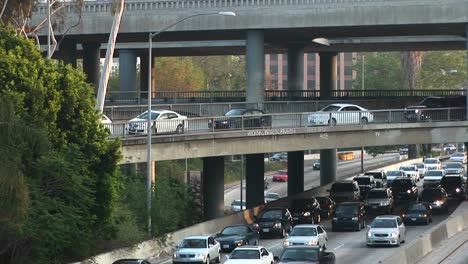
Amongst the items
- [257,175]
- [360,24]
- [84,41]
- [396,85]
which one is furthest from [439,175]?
[396,85]

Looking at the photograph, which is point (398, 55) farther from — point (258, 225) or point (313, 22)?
point (258, 225)

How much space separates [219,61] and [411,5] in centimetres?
11200

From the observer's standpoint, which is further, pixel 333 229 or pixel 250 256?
pixel 333 229

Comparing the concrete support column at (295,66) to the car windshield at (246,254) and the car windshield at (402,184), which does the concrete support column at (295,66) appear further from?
the car windshield at (246,254)

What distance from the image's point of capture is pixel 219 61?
176m

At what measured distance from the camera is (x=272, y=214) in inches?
2170

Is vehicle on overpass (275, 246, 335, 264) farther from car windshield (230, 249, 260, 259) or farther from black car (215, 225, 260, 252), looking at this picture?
black car (215, 225, 260, 252)

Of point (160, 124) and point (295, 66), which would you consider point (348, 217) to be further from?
point (295, 66)

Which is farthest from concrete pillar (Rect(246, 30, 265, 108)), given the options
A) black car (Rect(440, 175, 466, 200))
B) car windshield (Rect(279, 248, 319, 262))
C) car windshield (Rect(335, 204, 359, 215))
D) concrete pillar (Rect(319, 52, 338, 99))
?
car windshield (Rect(279, 248, 319, 262))

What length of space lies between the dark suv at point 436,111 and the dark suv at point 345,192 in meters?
7.28

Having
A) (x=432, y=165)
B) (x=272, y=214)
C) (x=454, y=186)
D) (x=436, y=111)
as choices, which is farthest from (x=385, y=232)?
(x=432, y=165)

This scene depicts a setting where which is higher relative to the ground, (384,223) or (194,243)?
(384,223)

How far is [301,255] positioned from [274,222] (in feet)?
52.7

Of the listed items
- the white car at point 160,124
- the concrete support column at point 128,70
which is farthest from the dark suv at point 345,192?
the concrete support column at point 128,70
